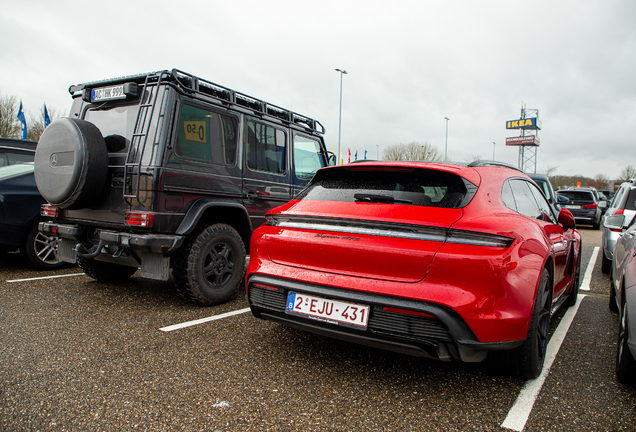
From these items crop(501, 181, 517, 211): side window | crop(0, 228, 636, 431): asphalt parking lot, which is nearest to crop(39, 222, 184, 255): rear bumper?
crop(0, 228, 636, 431): asphalt parking lot

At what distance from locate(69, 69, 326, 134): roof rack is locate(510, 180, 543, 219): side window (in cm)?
297

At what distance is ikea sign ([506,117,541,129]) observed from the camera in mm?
85562

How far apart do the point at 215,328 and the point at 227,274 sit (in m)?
0.92

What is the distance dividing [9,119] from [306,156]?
27836 millimetres

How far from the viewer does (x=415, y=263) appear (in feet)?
7.63

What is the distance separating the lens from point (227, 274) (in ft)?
14.5

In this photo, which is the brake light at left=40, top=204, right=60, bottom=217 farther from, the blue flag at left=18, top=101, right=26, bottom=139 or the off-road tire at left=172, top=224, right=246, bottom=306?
the blue flag at left=18, top=101, right=26, bottom=139

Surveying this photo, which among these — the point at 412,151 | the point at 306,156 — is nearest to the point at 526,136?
the point at 412,151

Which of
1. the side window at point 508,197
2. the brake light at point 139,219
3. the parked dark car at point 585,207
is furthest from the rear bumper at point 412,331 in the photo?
the parked dark car at point 585,207

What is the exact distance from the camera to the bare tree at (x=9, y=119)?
25172mm

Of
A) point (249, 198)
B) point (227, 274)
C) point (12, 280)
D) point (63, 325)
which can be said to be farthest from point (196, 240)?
point (12, 280)

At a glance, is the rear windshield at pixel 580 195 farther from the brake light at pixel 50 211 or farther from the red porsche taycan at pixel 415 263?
the brake light at pixel 50 211

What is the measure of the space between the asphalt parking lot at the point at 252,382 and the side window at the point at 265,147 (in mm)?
1859

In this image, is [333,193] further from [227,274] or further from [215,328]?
[227,274]
